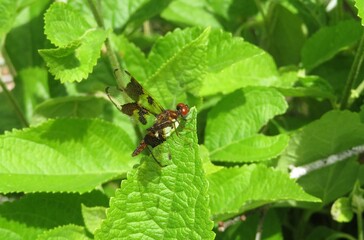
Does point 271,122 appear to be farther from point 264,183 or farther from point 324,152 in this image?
point 264,183

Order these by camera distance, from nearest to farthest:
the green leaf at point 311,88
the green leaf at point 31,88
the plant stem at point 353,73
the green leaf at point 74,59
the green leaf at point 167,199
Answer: the green leaf at point 167,199
the green leaf at point 74,59
the plant stem at point 353,73
the green leaf at point 311,88
the green leaf at point 31,88

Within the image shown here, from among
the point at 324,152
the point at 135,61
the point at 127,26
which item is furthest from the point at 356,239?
the point at 127,26

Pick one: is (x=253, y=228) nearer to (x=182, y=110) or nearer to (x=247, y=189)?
(x=247, y=189)

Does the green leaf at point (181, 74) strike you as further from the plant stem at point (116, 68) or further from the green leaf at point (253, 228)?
the green leaf at point (253, 228)

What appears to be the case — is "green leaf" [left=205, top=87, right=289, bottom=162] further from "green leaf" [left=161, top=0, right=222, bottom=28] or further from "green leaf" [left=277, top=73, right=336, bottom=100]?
"green leaf" [left=161, top=0, right=222, bottom=28]

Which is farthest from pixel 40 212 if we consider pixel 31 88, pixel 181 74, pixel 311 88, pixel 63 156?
pixel 311 88

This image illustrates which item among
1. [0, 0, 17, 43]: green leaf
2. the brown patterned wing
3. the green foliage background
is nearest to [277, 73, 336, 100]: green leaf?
the green foliage background

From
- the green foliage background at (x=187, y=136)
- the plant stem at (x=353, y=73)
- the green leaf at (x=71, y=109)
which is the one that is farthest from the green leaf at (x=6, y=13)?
the plant stem at (x=353, y=73)
